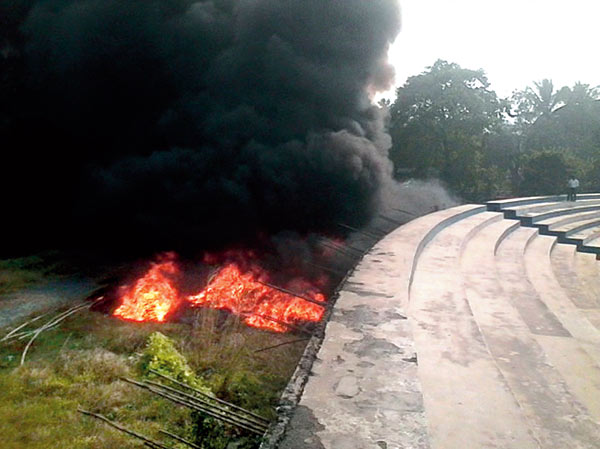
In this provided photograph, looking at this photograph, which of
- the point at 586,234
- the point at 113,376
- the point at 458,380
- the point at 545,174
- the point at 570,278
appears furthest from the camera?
the point at 545,174

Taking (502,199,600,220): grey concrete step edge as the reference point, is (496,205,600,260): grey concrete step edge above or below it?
below

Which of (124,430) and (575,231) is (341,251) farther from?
(575,231)

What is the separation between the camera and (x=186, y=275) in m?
7.64

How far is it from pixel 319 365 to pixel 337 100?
7.62m

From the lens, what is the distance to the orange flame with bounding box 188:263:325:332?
6.10 metres

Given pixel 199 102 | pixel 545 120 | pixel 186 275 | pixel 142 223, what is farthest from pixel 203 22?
pixel 545 120

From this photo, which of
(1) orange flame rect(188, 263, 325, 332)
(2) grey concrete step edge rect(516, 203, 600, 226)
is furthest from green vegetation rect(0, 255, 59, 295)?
(2) grey concrete step edge rect(516, 203, 600, 226)

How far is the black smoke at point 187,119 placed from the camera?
8.67 meters

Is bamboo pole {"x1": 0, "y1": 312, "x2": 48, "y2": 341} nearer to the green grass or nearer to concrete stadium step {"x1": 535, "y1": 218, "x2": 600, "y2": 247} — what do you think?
the green grass

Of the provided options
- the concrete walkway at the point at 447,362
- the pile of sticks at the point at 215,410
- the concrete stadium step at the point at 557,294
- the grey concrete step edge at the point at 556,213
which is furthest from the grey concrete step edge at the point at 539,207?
the pile of sticks at the point at 215,410

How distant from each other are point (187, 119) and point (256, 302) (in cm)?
463

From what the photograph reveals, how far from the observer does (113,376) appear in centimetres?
450

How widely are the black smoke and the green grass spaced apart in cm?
312

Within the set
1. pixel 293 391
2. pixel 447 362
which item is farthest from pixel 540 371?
pixel 293 391
